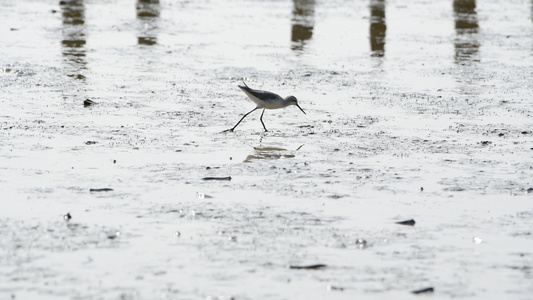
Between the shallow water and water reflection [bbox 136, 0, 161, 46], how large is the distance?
9 centimetres

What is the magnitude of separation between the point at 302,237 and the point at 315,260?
47 centimetres

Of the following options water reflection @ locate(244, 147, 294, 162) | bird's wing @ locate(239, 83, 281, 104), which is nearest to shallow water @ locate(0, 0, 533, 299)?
water reflection @ locate(244, 147, 294, 162)

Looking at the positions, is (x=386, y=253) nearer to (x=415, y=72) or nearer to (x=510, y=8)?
(x=415, y=72)

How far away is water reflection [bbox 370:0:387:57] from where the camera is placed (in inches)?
652

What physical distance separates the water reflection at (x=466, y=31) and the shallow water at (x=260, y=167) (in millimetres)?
121

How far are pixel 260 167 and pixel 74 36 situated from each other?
9147mm

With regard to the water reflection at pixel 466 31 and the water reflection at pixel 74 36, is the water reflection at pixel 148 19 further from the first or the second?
the water reflection at pixel 466 31

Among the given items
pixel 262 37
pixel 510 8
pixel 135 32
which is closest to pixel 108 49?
pixel 135 32

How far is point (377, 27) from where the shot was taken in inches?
747

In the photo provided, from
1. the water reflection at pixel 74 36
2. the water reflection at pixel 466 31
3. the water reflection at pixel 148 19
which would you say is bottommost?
the water reflection at pixel 466 31

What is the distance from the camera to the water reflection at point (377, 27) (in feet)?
54.3

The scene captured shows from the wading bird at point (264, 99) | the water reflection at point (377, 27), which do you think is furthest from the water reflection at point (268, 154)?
the water reflection at point (377, 27)

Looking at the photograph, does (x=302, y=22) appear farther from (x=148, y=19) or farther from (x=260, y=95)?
(x=260, y=95)

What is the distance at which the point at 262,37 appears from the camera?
56.9 feet
